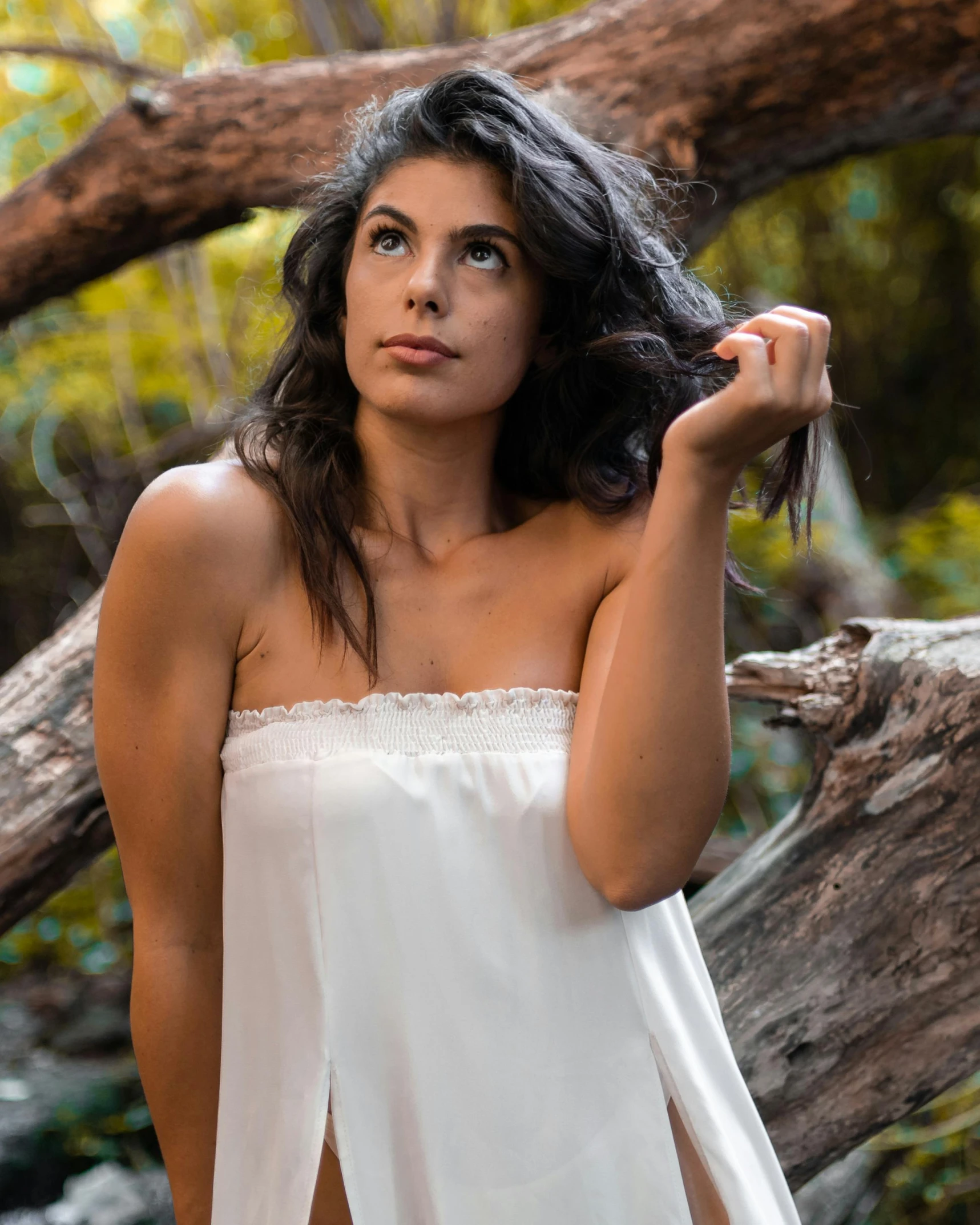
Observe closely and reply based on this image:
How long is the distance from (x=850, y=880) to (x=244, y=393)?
1285 millimetres

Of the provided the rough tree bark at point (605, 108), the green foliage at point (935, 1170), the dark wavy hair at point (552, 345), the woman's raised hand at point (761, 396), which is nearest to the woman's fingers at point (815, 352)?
the woman's raised hand at point (761, 396)

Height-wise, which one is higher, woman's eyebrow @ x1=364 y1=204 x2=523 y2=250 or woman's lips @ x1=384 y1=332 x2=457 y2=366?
woman's eyebrow @ x1=364 y1=204 x2=523 y2=250

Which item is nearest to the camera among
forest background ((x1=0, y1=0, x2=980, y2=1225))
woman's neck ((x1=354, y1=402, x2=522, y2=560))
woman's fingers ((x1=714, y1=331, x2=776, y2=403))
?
woman's fingers ((x1=714, y1=331, x2=776, y2=403))

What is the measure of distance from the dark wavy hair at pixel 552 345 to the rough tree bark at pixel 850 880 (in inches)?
14.3

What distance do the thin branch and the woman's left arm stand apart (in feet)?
5.49

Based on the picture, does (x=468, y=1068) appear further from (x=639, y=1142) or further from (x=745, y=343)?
(x=745, y=343)

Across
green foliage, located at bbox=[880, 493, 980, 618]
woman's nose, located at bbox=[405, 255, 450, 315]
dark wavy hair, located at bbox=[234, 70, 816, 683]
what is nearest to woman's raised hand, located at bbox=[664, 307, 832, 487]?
dark wavy hair, located at bbox=[234, 70, 816, 683]

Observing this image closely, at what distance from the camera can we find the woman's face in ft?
4.25

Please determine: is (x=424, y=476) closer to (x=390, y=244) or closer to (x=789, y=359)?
(x=390, y=244)

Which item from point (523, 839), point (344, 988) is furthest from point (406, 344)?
point (344, 988)

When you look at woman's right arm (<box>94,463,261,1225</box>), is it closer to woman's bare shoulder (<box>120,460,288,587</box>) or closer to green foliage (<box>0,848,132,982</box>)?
woman's bare shoulder (<box>120,460,288,587</box>)

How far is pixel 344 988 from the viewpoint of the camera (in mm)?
1249

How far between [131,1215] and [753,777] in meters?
1.90

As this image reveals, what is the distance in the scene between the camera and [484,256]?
1347mm
